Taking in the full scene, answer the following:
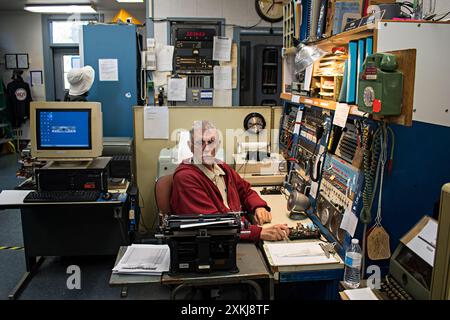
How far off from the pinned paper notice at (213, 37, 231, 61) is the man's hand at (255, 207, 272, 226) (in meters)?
2.45

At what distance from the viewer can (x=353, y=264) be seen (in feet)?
6.18

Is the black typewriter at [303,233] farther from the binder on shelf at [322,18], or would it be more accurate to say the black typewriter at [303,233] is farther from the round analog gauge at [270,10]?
the round analog gauge at [270,10]

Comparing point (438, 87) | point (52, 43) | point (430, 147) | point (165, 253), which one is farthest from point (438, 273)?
point (52, 43)

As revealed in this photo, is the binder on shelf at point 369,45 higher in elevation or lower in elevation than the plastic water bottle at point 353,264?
higher

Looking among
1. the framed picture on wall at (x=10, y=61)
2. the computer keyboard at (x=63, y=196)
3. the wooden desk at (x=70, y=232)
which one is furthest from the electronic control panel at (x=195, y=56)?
the framed picture on wall at (x=10, y=61)

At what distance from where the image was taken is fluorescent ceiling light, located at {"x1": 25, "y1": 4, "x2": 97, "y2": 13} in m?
7.21

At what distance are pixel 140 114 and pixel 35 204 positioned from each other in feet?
4.48

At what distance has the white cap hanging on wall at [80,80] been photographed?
151 inches

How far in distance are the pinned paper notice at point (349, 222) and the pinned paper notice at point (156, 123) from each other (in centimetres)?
219

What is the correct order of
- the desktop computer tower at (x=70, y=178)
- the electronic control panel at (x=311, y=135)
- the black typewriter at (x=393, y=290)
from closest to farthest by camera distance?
1. the black typewriter at (x=393, y=290)
2. the electronic control panel at (x=311, y=135)
3. the desktop computer tower at (x=70, y=178)

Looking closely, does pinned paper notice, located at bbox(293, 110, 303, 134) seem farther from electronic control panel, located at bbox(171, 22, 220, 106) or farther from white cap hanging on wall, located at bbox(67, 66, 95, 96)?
white cap hanging on wall, located at bbox(67, 66, 95, 96)

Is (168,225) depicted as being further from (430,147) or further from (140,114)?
(140,114)

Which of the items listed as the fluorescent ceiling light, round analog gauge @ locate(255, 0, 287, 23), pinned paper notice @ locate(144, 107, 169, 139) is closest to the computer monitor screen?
pinned paper notice @ locate(144, 107, 169, 139)

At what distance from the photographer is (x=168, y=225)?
1.82m
